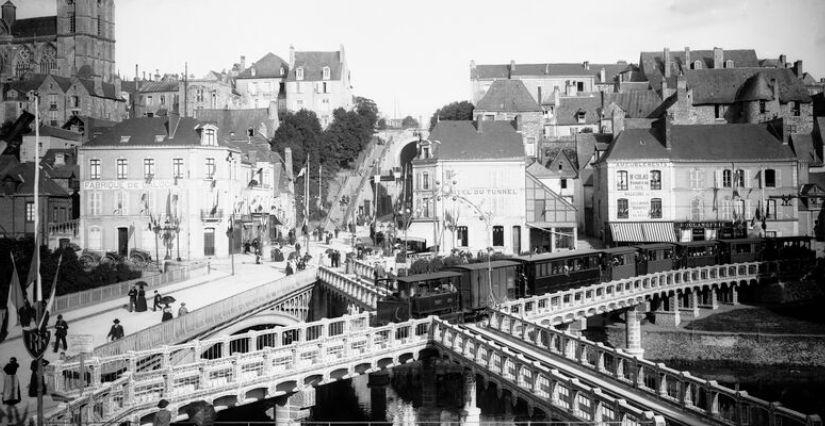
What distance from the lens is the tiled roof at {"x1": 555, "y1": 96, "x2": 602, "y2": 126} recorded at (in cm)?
8681

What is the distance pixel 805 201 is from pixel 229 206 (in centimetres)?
4392

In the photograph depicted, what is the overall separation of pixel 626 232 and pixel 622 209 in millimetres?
1860

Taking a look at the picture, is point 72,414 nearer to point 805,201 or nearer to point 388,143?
point 805,201

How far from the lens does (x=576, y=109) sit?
88500 millimetres

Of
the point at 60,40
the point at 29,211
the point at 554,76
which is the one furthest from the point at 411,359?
the point at 60,40

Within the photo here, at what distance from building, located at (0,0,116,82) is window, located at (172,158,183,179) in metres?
52.2

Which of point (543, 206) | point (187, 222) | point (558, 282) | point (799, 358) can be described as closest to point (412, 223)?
point (543, 206)

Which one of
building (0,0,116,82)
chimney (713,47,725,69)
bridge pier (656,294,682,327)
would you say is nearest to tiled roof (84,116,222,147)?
bridge pier (656,294,682,327)

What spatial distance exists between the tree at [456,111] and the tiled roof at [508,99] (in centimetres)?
886

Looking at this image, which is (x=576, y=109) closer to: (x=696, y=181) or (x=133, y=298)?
(x=696, y=181)

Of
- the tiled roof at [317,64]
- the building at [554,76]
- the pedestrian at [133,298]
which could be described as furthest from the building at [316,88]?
the pedestrian at [133,298]

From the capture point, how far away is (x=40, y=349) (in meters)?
17.0

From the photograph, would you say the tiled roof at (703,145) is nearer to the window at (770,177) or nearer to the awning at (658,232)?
the window at (770,177)

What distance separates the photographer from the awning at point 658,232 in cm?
5822
